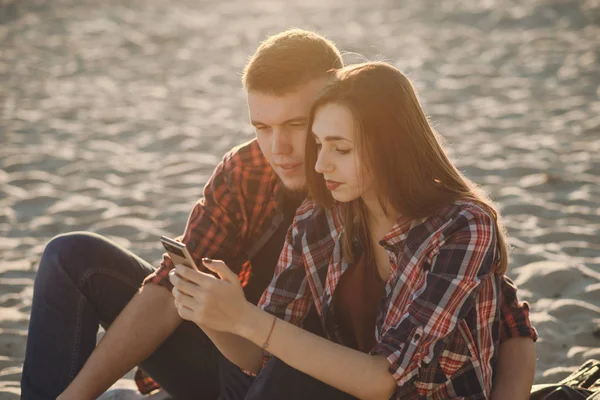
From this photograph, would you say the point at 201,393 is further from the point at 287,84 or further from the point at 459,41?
the point at 459,41

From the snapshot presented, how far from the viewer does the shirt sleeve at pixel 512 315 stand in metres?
2.54

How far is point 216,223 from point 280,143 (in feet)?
1.36

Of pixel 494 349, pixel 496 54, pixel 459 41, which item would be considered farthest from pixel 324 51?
pixel 459 41

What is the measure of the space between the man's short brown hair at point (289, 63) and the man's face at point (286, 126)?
0.03 meters

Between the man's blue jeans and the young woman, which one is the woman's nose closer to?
the young woman

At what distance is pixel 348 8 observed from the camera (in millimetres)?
11750

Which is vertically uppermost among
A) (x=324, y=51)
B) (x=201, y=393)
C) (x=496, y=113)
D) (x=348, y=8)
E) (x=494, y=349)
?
(x=348, y=8)

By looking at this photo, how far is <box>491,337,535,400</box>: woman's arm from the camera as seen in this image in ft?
8.11

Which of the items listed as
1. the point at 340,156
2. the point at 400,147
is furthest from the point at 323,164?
the point at 400,147

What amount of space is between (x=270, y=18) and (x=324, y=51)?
845cm

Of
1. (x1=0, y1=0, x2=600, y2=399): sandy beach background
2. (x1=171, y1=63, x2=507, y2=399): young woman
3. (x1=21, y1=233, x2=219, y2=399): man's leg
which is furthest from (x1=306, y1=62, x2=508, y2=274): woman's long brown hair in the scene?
(x1=0, y1=0, x2=600, y2=399): sandy beach background

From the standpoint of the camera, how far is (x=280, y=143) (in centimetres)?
282

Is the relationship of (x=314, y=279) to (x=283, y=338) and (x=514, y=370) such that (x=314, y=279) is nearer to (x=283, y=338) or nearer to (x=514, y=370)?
(x=283, y=338)

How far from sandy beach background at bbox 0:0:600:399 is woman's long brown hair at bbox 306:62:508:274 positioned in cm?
135
